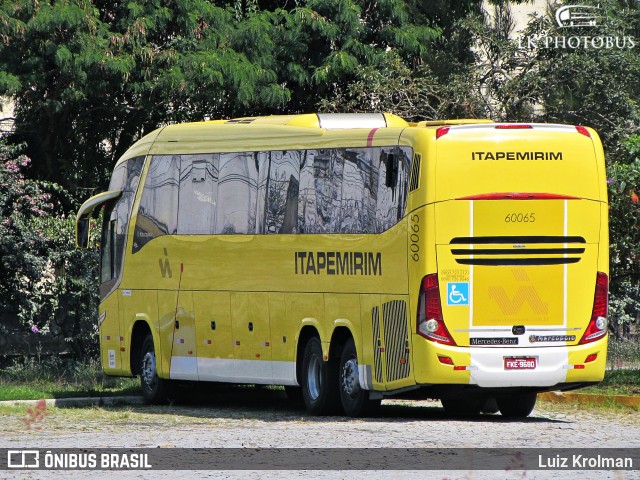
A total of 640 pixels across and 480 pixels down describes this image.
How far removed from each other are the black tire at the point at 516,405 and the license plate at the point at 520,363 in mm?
1407

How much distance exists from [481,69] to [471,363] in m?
13.5

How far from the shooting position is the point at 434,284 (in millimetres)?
15648

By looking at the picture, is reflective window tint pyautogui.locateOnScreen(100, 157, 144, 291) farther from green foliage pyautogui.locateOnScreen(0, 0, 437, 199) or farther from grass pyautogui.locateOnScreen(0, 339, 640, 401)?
green foliage pyautogui.locateOnScreen(0, 0, 437, 199)

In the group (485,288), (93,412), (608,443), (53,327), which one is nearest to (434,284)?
(485,288)

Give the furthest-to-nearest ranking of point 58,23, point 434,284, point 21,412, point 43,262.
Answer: point 43,262
point 58,23
point 21,412
point 434,284

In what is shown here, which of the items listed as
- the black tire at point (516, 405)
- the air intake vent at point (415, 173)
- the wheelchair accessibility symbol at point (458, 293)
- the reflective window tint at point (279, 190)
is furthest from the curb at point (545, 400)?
the air intake vent at point (415, 173)

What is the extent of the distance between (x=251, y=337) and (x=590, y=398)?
4636mm

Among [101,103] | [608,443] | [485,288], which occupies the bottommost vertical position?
[608,443]

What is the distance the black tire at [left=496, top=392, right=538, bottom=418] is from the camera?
→ 56.6 feet

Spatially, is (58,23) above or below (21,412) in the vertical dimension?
above

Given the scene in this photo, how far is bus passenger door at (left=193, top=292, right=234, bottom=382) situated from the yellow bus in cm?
3

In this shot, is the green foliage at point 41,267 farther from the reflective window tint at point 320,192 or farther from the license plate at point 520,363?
the license plate at point 520,363

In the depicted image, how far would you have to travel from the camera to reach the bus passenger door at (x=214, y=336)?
751 inches

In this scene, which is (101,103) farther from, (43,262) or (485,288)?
(485,288)
